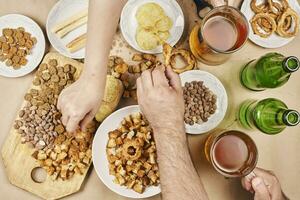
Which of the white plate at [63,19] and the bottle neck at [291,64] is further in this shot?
the white plate at [63,19]

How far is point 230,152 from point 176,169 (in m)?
0.19

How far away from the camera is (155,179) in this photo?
104 centimetres

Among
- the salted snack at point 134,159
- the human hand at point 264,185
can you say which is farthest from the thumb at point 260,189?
the salted snack at point 134,159

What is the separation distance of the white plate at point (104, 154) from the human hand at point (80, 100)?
140 millimetres

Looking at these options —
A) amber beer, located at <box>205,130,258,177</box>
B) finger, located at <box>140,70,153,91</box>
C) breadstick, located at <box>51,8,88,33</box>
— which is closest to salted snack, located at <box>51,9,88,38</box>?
breadstick, located at <box>51,8,88,33</box>

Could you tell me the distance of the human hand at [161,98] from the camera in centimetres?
87

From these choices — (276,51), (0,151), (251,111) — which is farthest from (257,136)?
(0,151)

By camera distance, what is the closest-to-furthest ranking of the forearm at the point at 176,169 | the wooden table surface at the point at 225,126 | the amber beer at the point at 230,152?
the forearm at the point at 176,169
the amber beer at the point at 230,152
the wooden table surface at the point at 225,126

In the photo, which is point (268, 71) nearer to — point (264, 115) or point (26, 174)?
Answer: point (264, 115)

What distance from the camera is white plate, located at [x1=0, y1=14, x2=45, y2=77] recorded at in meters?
1.12

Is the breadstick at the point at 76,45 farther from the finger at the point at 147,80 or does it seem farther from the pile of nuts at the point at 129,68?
the finger at the point at 147,80

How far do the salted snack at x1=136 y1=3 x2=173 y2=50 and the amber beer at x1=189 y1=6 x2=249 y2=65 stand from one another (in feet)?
0.30

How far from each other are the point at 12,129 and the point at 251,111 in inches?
23.3

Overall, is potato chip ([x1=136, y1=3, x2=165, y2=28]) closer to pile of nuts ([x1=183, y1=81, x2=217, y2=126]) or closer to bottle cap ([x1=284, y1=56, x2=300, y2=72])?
pile of nuts ([x1=183, y1=81, x2=217, y2=126])
